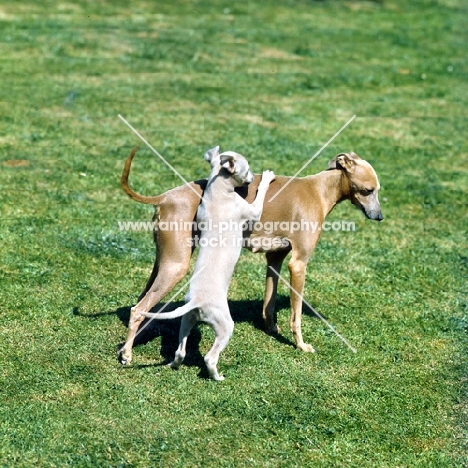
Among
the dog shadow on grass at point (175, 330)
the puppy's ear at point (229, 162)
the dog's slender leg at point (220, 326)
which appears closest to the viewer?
the dog's slender leg at point (220, 326)

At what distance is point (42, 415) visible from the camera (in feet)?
18.6

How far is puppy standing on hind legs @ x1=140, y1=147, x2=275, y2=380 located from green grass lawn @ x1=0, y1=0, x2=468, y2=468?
47 cm

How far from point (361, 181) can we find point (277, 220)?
0.82m

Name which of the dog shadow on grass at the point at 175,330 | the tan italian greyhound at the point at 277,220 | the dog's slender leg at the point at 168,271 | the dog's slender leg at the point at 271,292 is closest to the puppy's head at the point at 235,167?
the tan italian greyhound at the point at 277,220

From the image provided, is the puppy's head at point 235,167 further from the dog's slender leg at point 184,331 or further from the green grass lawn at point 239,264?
the green grass lawn at point 239,264

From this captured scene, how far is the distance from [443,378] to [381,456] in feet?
4.28

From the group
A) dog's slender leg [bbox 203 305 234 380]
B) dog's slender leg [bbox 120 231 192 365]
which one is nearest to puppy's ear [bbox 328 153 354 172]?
dog's slender leg [bbox 120 231 192 365]

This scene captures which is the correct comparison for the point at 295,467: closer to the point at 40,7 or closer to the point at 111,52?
the point at 111,52

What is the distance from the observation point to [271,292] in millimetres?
7191

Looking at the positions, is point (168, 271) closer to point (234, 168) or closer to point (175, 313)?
point (175, 313)

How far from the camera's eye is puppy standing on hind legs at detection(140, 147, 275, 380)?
19.5ft

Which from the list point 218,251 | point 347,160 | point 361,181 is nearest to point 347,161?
point 347,160

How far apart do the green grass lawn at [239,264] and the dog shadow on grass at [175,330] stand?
1.0 inches

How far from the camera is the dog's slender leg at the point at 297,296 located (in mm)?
6797
